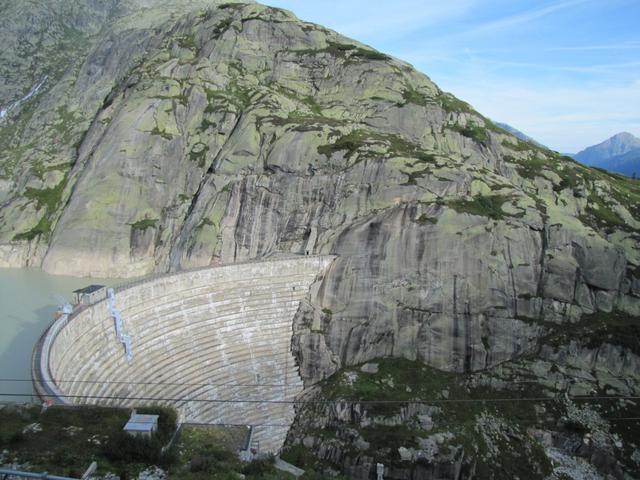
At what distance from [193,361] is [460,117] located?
5382cm

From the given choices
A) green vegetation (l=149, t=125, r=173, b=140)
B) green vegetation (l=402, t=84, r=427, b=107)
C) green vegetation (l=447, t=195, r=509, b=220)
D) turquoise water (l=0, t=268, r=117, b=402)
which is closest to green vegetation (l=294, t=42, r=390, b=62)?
green vegetation (l=402, t=84, r=427, b=107)

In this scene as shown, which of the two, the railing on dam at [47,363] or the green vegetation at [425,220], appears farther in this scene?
the green vegetation at [425,220]

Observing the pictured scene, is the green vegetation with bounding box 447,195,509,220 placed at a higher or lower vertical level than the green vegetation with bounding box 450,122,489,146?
lower

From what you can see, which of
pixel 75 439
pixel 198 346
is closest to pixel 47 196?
pixel 198 346

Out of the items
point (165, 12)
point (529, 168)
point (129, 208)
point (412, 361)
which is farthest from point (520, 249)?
point (165, 12)

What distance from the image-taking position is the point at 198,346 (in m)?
39.1

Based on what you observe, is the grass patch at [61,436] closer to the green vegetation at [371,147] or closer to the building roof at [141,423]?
the building roof at [141,423]

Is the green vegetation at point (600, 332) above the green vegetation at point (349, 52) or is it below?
below

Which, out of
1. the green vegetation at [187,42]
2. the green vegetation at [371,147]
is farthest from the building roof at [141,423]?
the green vegetation at [187,42]

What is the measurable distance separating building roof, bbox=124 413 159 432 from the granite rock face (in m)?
27.2

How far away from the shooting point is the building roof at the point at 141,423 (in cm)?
1747

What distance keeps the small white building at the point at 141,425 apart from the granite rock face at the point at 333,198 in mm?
27231

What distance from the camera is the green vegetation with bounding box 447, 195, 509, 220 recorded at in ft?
156

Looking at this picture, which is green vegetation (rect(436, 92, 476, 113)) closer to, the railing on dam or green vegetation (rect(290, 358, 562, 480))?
green vegetation (rect(290, 358, 562, 480))
